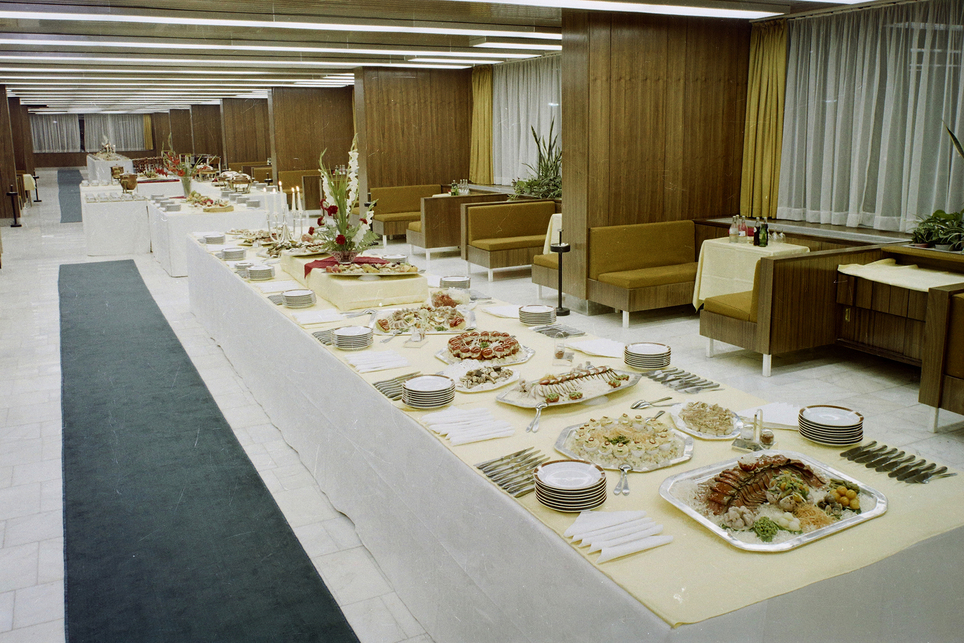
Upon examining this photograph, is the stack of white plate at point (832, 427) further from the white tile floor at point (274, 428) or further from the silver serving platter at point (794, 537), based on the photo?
the white tile floor at point (274, 428)

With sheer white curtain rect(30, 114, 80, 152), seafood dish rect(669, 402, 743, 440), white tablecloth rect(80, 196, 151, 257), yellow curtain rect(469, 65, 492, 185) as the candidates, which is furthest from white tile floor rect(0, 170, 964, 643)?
sheer white curtain rect(30, 114, 80, 152)

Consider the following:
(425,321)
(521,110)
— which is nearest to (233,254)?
(425,321)

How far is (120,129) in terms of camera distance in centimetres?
3538

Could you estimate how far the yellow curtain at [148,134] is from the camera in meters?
34.7

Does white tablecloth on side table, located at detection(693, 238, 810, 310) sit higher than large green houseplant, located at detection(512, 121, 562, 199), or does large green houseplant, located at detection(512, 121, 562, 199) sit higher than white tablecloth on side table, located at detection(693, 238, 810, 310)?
large green houseplant, located at detection(512, 121, 562, 199)

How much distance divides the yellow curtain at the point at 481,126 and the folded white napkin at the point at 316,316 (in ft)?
25.7

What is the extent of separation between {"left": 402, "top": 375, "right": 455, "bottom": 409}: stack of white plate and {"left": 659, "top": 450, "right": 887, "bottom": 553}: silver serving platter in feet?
2.88

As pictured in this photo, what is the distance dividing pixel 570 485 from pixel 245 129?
65.3ft

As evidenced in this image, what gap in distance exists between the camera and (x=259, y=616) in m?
2.56

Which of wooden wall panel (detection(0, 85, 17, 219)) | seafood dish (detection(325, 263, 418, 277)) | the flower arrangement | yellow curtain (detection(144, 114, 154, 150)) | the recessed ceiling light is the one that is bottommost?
seafood dish (detection(325, 263, 418, 277))

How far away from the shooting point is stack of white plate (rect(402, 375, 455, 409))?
2516mm

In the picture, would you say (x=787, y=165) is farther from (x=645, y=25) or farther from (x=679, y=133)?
(x=645, y=25)

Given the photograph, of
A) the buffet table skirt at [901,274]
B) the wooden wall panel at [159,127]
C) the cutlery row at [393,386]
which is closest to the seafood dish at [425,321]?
the cutlery row at [393,386]

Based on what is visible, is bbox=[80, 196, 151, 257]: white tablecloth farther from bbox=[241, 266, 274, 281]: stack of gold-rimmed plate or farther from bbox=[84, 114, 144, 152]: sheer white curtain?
bbox=[84, 114, 144, 152]: sheer white curtain
